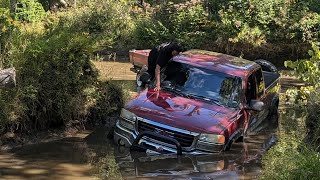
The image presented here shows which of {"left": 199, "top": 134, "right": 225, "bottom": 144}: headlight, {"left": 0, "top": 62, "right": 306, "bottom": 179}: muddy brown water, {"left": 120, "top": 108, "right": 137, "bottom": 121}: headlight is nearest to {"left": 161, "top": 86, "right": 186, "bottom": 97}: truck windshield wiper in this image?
{"left": 120, "top": 108, "right": 137, "bottom": 121}: headlight

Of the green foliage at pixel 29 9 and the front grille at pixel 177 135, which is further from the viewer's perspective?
the green foliage at pixel 29 9

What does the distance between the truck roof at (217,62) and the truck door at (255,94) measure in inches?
7.2

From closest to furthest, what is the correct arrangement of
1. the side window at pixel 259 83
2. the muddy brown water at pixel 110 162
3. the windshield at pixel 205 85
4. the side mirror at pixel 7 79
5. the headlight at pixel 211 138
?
1. the muddy brown water at pixel 110 162
2. the side mirror at pixel 7 79
3. the headlight at pixel 211 138
4. the windshield at pixel 205 85
5. the side window at pixel 259 83

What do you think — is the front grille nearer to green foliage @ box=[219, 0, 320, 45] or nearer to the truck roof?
the truck roof

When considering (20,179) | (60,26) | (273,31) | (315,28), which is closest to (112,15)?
A: (273,31)

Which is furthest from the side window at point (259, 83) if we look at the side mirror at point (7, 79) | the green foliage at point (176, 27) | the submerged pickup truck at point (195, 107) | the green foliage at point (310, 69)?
the green foliage at point (176, 27)

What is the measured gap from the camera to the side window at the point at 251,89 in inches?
360

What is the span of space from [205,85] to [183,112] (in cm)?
105

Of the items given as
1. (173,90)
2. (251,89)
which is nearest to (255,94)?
(251,89)

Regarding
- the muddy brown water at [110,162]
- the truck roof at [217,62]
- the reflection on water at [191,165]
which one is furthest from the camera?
the truck roof at [217,62]

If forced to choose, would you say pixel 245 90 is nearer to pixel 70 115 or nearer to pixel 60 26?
pixel 70 115

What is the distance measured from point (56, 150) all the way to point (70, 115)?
1117 millimetres

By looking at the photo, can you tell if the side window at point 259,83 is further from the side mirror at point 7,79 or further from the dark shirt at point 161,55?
the side mirror at point 7,79

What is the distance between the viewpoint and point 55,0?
29.5 metres
